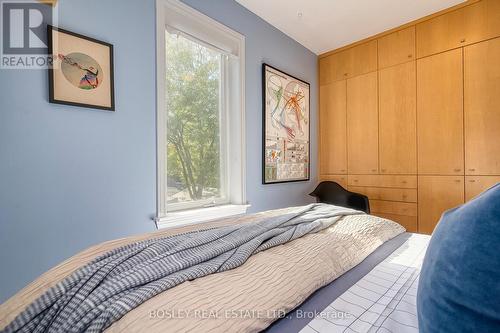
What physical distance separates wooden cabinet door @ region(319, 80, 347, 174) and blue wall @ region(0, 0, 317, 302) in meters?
2.11

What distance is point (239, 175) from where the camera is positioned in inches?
97.6

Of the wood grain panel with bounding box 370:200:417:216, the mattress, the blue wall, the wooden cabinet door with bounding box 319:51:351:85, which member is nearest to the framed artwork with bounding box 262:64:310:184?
the wooden cabinet door with bounding box 319:51:351:85

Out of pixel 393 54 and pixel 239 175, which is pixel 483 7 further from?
pixel 239 175

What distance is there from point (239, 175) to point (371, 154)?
5.84ft

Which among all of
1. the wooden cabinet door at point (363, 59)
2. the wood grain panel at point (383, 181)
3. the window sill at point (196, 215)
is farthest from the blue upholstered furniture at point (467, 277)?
the wooden cabinet door at point (363, 59)

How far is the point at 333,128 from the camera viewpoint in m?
3.44

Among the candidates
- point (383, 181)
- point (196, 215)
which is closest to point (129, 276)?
point (196, 215)

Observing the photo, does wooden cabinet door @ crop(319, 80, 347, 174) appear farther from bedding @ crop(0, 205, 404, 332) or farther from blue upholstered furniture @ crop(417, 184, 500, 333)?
blue upholstered furniture @ crop(417, 184, 500, 333)

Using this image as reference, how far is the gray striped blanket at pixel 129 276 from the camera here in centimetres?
62

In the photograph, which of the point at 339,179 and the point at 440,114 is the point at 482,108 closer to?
the point at 440,114

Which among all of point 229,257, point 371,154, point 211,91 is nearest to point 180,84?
point 211,91

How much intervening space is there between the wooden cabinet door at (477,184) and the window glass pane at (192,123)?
8.11ft

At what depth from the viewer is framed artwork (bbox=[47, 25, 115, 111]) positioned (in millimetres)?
1428

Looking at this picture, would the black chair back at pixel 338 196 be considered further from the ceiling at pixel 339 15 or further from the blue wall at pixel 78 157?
the blue wall at pixel 78 157
